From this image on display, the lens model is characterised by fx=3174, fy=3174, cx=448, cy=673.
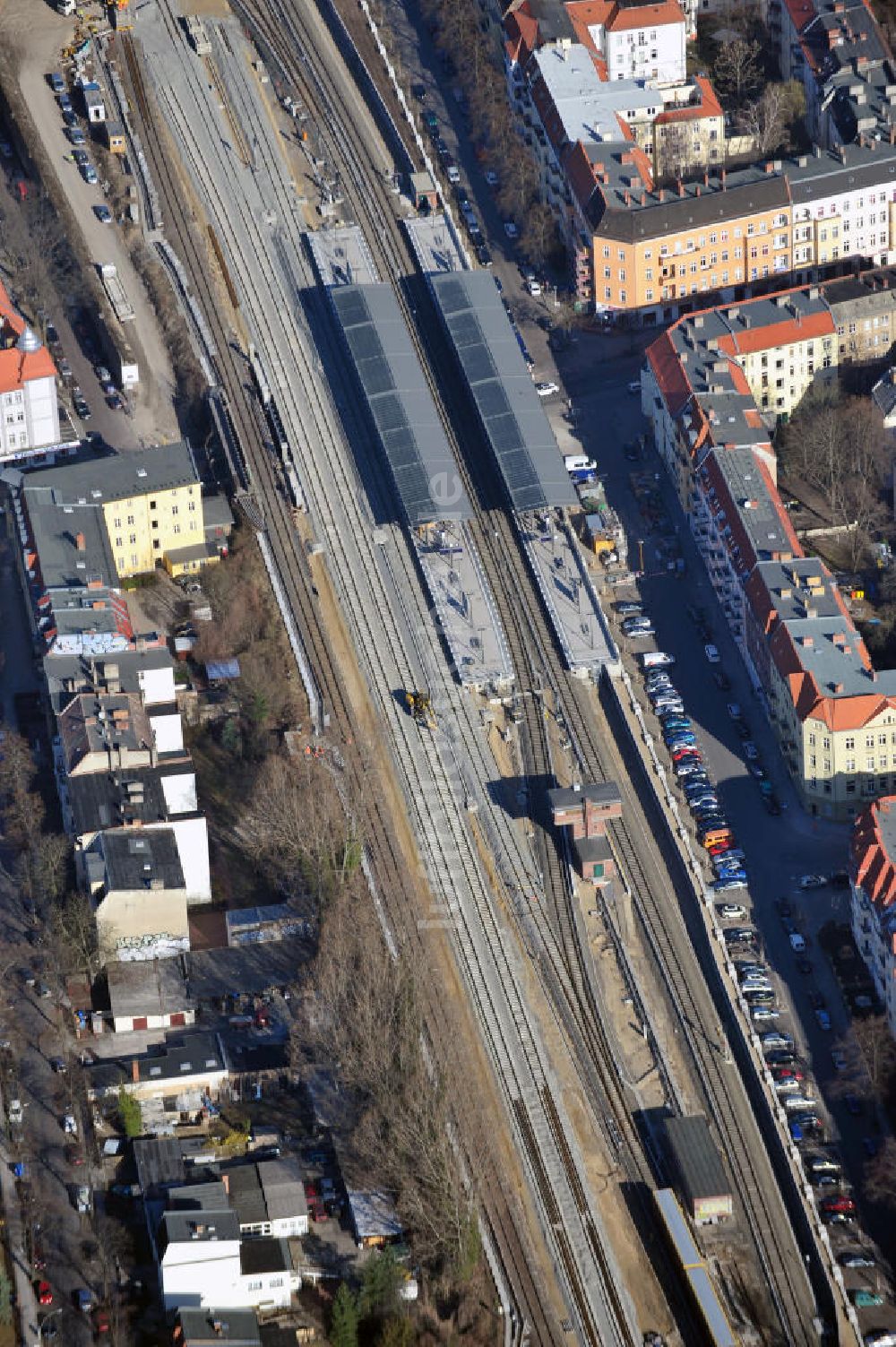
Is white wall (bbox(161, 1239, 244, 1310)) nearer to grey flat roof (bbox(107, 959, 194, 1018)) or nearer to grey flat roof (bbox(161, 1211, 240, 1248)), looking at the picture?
grey flat roof (bbox(161, 1211, 240, 1248))

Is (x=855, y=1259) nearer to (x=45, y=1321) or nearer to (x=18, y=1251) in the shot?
(x=45, y=1321)

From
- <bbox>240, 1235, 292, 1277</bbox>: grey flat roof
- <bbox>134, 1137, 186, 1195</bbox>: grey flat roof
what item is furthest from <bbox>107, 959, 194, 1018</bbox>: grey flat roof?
<bbox>240, 1235, 292, 1277</bbox>: grey flat roof

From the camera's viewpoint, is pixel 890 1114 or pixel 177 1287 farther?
pixel 890 1114

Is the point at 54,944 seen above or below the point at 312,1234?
above

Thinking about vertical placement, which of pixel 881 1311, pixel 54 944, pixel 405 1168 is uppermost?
pixel 54 944

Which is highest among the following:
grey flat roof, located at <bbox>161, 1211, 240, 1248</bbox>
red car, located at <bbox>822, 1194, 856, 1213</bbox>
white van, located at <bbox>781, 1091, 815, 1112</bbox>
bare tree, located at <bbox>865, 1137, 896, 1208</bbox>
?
grey flat roof, located at <bbox>161, 1211, 240, 1248</bbox>

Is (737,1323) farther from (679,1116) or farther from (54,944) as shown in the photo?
(54,944)

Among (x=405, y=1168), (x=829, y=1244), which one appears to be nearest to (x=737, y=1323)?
(x=829, y=1244)
